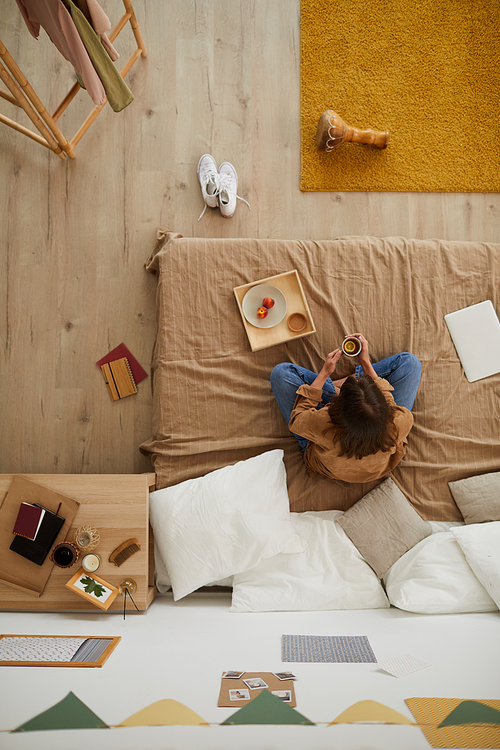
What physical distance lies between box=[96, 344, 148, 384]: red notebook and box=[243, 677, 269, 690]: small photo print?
4.77ft

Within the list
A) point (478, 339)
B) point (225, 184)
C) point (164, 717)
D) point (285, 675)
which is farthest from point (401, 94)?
point (164, 717)

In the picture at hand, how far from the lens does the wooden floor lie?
2.29m

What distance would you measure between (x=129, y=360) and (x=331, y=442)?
46.2 inches

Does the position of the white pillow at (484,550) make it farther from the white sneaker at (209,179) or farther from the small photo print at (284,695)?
the white sneaker at (209,179)

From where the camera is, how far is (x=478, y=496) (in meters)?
1.88

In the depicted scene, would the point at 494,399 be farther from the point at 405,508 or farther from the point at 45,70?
the point at 45,70

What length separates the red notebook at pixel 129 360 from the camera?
7.55 feet

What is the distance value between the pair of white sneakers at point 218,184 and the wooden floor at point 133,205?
68mm

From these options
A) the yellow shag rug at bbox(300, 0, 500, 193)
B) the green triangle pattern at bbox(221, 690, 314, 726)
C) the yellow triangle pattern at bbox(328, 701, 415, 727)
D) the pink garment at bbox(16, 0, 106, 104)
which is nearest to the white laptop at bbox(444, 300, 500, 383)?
the yellow shag rug at bbox(300, 0, 500, 193)

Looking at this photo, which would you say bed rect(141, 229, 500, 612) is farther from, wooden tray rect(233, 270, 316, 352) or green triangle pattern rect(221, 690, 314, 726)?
green triangle pattern rect(221, 690, 314, 726)

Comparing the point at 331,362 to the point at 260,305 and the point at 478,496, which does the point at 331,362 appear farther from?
the point at 478,496

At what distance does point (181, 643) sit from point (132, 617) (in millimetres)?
327

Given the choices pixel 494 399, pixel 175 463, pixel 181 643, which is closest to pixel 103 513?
pixel 175 463

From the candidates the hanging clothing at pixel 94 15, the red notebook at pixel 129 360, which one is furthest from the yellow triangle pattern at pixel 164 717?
the hanging clothing at pixel 94 15
